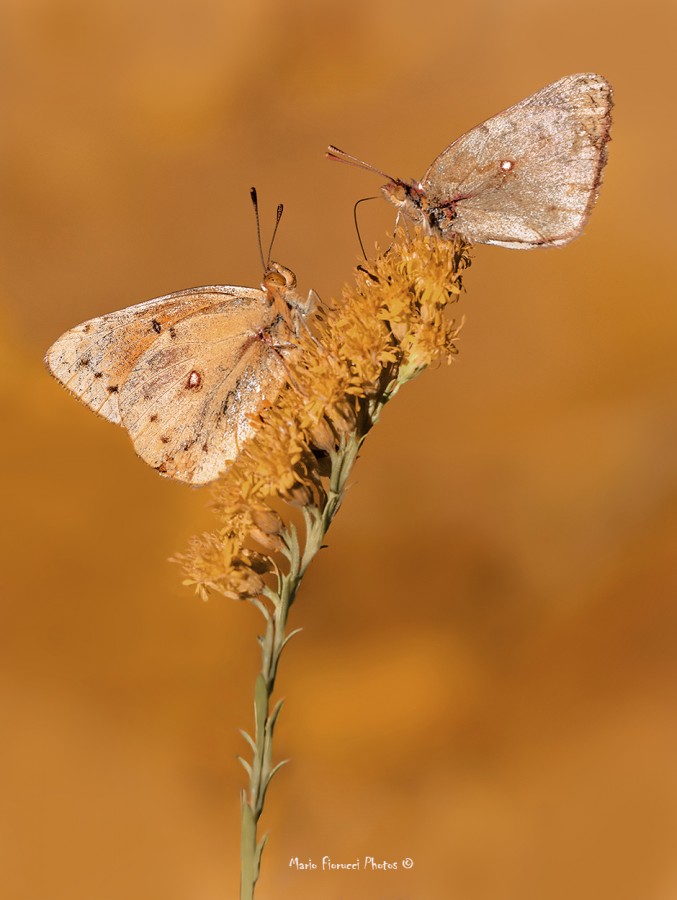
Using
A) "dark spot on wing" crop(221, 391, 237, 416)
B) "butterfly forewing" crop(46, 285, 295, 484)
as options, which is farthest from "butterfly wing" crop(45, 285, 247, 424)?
"dark spot on wing" crop(221, 391, 237, 416)

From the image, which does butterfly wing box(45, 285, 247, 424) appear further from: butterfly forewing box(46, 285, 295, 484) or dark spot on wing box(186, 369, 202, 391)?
dark spot on wing box(186, 369, 202, 391)

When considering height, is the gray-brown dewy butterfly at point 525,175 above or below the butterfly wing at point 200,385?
above

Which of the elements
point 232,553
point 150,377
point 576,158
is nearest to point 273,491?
point 232,553

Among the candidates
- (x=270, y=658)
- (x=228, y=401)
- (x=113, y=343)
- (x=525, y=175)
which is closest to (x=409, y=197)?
(x=525, y=175)

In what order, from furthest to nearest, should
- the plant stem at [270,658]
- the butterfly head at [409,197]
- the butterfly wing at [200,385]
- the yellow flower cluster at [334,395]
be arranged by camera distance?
the butterfly wing at [200,385], the butterfly head at [409,197], the yellow flower cluster at [334,395], the plant stem at [270,658]

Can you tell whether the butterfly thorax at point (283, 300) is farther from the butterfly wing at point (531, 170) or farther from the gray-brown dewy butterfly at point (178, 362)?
the butterfly wing at point (531, 170)

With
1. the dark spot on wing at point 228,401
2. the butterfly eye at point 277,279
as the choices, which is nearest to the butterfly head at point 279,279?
the butterfly eye at point 277,279

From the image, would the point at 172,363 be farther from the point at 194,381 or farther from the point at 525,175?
the point at 525,175
